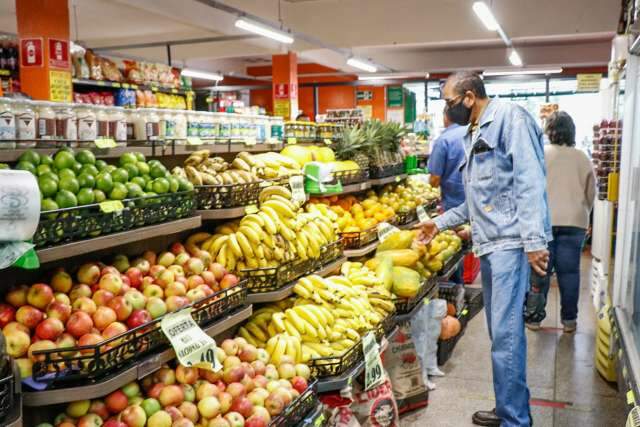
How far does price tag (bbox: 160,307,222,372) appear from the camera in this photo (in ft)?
7.71

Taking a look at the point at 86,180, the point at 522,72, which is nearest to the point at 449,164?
the point at 86,180

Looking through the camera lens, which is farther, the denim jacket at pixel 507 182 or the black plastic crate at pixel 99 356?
the denim jacket at pixel 507 182

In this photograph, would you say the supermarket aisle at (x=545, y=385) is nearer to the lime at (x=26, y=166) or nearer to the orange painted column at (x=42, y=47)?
the lime at (x=26, y=166)

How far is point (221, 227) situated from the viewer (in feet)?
11.8

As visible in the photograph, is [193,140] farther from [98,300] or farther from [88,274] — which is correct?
[98,300]

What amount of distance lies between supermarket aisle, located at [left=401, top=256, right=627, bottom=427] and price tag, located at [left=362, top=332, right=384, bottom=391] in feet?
2.34

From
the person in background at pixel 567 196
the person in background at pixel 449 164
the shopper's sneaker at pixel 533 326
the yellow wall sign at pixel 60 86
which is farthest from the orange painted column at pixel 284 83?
the shopper's sneaker at pixel 533 326

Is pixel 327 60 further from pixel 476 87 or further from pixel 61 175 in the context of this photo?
pixel 61 175

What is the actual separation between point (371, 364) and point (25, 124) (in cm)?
201

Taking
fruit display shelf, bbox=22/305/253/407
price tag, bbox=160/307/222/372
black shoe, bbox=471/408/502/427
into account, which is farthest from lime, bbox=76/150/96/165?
black shoe, bbox=471/408/502/427

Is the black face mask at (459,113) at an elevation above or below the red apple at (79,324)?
above

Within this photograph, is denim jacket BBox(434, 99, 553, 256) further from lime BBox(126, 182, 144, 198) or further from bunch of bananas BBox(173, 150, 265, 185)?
lime BBox(126, 182, 144, 198)

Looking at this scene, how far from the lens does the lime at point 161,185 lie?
9.03 feet

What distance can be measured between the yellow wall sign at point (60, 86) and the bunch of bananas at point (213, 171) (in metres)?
5.38
